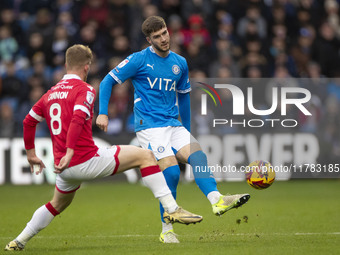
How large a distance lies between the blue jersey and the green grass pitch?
1.37 meters

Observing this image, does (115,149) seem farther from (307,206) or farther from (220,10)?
(220,10)

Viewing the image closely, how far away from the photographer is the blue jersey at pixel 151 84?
8.10 meters

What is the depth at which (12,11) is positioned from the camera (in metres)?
18.7

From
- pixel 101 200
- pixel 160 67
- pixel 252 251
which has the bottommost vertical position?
pixel 101 200

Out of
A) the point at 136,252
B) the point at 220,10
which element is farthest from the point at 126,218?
the point at 220,10

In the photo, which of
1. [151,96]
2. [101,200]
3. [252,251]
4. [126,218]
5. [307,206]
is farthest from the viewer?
[101,200]

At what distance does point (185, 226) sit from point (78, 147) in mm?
3156

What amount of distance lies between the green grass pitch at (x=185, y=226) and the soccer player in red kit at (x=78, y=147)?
2.22 ft

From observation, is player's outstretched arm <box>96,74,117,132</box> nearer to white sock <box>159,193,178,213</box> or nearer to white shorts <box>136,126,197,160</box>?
white shorts <box>136,126,197,160</box>

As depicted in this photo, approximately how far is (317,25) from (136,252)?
40.8 feet

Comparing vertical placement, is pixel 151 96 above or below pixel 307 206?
above

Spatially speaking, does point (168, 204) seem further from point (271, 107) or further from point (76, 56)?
point (271, 107)

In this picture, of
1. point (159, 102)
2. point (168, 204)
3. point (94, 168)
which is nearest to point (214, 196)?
point (168, 204)

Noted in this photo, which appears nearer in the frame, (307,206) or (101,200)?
(307,206)
